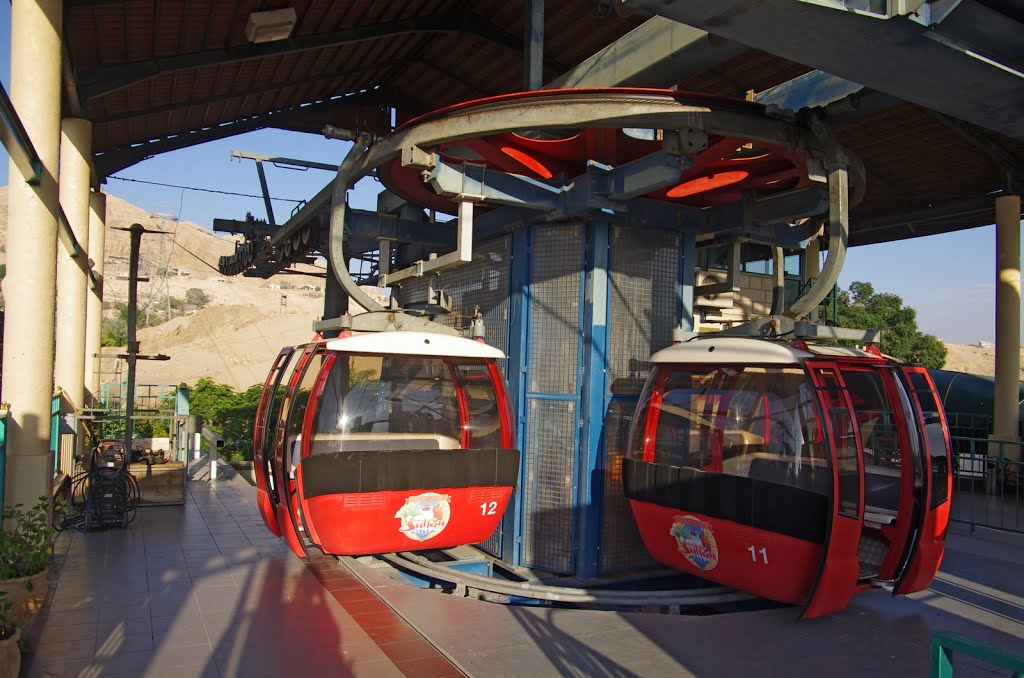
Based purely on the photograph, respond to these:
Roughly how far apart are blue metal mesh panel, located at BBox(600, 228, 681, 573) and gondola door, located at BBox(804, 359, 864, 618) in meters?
2.22

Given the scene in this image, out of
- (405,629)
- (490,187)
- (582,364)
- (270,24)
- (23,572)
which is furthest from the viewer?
(270,24)

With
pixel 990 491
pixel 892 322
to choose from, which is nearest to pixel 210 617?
pixel 990 491

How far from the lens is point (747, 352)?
17.3 feet

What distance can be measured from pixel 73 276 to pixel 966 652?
10.9m

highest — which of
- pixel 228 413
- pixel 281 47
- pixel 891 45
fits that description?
pixel 281 47

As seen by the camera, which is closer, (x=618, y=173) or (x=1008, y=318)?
(x=618, y=173)

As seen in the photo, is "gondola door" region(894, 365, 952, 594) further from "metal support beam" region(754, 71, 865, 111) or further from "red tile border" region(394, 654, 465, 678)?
"red tile border" region(394, 654, 465, 678)

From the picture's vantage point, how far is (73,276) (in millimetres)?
10117

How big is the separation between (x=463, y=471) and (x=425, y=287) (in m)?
4.33

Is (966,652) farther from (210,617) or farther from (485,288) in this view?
(485,288)

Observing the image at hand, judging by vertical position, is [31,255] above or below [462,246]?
below

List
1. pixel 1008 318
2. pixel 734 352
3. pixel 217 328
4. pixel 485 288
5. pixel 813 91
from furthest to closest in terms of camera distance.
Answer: pixel 217 328 → pixel 1008 318 → pixel 485 288 → pixel 813 91 → pixel 734 352

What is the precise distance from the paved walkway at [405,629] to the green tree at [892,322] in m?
33.6

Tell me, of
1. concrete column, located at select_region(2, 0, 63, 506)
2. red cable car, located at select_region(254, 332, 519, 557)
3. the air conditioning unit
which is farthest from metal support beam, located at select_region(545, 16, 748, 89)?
concrete column, located at select_region(2, 0, 63, 506)
